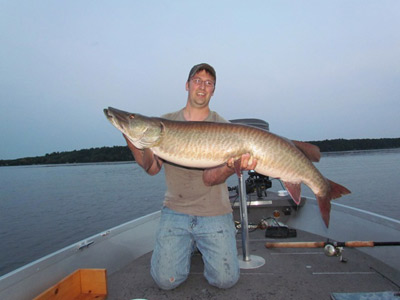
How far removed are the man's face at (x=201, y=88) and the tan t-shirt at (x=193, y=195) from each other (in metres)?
0.83

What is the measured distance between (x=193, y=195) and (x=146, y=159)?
727mm

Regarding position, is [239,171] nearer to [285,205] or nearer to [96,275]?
[96,275]

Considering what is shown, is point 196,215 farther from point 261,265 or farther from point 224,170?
point 261,265

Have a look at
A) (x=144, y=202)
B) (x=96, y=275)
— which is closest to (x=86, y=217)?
(x=144, y=202)

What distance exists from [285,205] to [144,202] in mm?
14449

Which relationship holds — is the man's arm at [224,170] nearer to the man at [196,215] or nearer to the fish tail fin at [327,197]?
the man at [196,215]

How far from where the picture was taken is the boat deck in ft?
9.50

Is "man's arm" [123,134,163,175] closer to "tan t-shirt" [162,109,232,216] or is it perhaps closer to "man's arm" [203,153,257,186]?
"tan t-shirt" [162,109,232,216]

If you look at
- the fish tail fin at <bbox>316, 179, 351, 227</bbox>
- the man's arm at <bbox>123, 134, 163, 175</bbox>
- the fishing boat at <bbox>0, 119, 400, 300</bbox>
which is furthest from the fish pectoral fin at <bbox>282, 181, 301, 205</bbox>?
the man's arm at <bbox>123, 134, 163, 175</bbox>

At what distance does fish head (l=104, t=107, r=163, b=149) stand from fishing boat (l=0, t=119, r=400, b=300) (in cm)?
121

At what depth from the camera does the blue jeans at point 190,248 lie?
303 cm

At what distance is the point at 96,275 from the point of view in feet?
9.41

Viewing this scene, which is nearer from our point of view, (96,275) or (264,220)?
(96,275)

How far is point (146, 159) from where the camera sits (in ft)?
10.1
